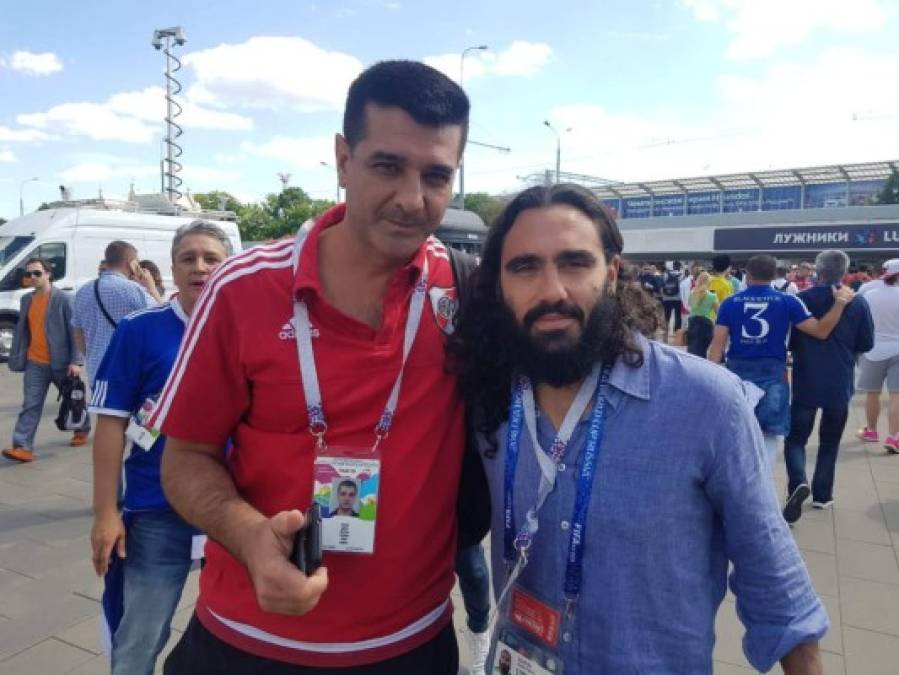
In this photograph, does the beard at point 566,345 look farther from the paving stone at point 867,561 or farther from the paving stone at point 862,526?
the paving stone at point 862,526

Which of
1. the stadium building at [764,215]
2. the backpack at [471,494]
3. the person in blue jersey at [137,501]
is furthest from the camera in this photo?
the stadium building at [764,215]

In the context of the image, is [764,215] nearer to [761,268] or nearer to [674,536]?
[761,268]

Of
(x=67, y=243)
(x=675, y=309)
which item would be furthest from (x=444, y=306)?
(x=675, y=309)

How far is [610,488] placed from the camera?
1482 millimetres

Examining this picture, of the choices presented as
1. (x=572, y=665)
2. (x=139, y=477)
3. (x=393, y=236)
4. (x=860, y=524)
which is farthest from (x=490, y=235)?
(x=860, y=524)

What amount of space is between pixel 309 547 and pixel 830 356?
522 cm

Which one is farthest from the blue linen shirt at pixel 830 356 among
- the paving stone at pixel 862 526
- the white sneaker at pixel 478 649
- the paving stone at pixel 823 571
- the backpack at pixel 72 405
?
the backpack at pixel 72 405

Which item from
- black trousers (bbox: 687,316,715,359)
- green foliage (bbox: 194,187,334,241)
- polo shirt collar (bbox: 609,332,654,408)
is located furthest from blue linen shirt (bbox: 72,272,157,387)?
green foliage (bbox: 194,187,334,241)

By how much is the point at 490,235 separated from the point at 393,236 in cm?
30

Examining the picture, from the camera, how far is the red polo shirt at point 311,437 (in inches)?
61.8

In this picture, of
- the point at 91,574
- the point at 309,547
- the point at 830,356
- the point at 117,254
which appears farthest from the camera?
the point at 117,254

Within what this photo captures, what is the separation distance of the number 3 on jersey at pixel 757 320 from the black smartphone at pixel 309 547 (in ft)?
15.5

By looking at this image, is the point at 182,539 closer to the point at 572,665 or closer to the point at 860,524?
the point at 572,665

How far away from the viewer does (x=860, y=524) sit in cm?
516
